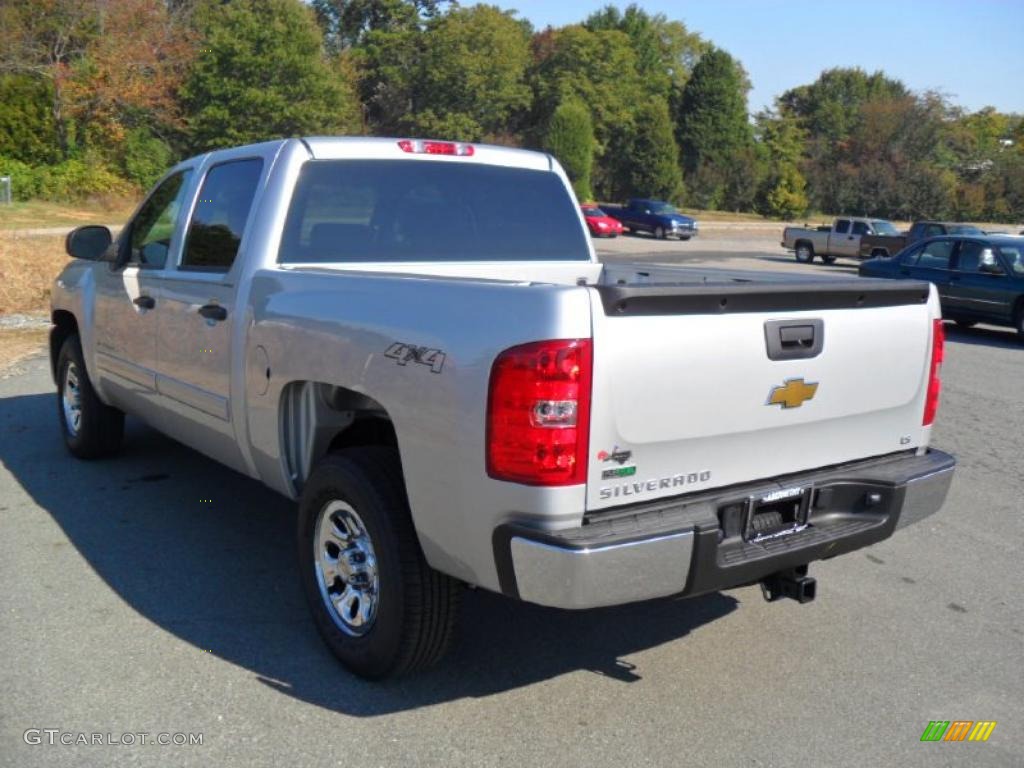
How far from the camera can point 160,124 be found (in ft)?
144

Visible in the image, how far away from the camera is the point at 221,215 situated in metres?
4.91

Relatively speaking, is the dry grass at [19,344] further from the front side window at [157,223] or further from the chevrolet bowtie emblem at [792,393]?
the chevrolet bowtie emblem at [792,393]

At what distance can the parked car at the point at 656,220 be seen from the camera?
143 ft

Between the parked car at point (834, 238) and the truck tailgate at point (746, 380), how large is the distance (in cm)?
2936

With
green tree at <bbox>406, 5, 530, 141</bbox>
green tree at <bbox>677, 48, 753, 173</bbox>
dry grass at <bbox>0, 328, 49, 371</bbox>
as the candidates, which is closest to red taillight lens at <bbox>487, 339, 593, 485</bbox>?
dry grass at <bbox>0, 328, 49, 371</bbox>

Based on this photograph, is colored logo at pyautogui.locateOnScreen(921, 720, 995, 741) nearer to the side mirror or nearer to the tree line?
the side mirror

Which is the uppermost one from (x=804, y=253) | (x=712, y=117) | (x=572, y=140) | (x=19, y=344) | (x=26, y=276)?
(x=712, y=117)

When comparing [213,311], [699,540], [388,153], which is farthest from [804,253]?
[699,540]

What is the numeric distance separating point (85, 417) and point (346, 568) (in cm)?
343

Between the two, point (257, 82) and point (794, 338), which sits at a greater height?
point (257, 82)

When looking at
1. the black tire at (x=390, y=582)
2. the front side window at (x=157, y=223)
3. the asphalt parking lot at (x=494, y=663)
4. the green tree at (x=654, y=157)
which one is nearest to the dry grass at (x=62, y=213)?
A: the front side window at (x=157, y=223)

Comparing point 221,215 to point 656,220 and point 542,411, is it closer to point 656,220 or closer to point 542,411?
point 542,411

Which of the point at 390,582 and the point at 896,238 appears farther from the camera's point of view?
the point at 896,238

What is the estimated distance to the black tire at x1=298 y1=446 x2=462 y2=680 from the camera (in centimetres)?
348
